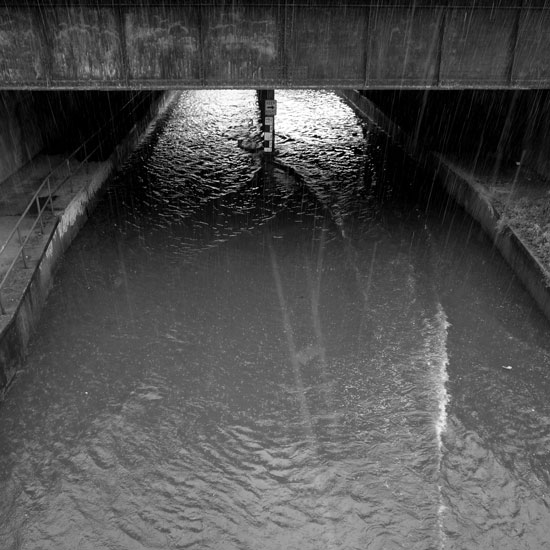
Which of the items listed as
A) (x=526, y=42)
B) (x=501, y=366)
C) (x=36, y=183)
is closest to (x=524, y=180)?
(x=526, y=42)

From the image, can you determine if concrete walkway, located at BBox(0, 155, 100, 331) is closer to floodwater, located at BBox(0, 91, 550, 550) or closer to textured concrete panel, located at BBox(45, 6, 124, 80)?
floodwater, located at BBox(0, 91, 550, 550)

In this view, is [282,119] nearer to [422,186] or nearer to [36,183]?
[422,186]

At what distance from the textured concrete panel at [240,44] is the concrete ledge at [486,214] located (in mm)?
7438

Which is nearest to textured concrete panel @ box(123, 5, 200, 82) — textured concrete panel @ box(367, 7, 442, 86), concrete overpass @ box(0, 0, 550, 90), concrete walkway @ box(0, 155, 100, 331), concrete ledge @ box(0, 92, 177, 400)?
concrete overpass @ box(0, 0, 550, 90)

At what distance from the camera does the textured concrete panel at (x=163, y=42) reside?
44.0 feet

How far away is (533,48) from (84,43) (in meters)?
10.5

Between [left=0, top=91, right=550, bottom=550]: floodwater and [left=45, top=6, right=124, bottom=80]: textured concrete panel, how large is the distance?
16.2ft

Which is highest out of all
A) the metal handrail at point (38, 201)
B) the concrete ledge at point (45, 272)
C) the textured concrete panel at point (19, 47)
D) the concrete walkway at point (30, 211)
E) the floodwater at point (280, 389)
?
the textured concrete panel at point (19, 47)

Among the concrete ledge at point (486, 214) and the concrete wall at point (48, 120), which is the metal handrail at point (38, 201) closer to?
the concrete wall at point (48, 120)

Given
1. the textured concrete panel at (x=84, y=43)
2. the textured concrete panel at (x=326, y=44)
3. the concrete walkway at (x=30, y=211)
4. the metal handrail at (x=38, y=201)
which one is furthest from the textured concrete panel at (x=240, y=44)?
the concrete walkway at (x=30, y=211)

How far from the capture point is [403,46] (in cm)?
1407

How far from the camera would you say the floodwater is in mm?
9031

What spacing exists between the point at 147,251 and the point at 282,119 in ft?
49.6

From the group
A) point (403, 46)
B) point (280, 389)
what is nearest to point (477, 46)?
point (403, 46)
